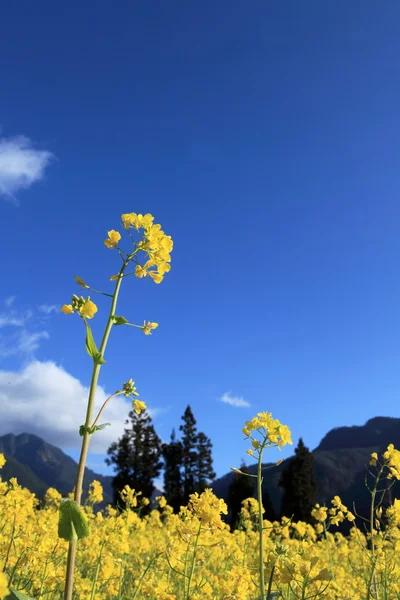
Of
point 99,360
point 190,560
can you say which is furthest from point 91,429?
point 190,560

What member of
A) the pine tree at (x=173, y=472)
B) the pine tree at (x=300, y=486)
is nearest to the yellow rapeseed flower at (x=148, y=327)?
the pine tree at (x=300, y=486)

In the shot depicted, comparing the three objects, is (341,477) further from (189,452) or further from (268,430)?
(268,430)

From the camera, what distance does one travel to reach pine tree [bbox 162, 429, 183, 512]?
34416mm

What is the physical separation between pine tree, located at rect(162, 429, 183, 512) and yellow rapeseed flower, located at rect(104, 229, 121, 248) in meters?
35.0

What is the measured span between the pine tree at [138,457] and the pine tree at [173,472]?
0.92 meters

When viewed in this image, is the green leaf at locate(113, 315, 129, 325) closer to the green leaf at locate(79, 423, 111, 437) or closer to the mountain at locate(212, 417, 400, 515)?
the green leaf at locate(79, 423, 111, 437)

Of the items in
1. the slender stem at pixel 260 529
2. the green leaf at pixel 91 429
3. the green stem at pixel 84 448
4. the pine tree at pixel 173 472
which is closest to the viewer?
the green stem at pixel 84 448

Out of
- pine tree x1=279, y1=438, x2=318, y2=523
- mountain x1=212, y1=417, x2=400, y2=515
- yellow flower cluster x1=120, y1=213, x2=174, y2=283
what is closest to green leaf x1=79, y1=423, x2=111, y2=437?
yellow flower cluster x1=120, y1=213, x2=174, y2=283

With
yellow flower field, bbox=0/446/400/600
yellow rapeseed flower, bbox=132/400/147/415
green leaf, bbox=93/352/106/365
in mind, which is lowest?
yellow flower field, bbox=0/446/400/600

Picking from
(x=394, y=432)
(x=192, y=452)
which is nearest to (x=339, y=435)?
(x=394, y=432)

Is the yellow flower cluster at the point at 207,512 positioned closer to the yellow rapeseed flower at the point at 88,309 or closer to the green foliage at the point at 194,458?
the yellow rapeseed flower at the point at 88,309

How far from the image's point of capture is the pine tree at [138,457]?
34219mm

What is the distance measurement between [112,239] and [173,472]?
119ft

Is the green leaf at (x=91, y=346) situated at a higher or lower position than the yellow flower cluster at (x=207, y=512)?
higher
